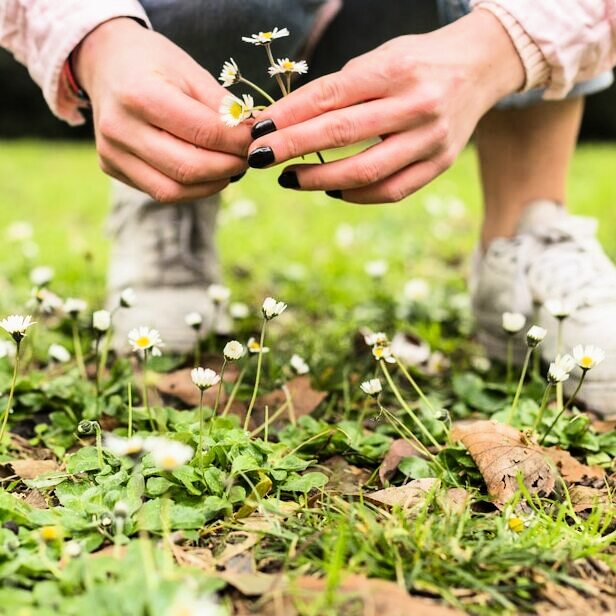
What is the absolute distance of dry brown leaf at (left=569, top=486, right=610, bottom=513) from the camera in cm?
113

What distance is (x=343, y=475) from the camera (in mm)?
1224

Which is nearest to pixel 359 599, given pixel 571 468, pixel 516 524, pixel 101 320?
pixel 516 524

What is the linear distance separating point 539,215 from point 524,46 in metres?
0.52

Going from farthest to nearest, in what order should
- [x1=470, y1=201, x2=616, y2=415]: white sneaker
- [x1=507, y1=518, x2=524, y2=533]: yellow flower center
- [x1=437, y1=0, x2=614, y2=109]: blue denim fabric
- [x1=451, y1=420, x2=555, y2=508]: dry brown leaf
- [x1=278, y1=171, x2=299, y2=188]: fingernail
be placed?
1. [x1=437, y1=0, x2=614, y2=109]: blue denim fabric
2. [x1=470, y1=201, x2=616, y2=415]: white sneaker
3. [x1=278, y1=171, x2=299, y2=188]: fingernail
4. [x1=451, y1=420, x2=555, y2=508]: dry brown leaf
5. [x1=507, y1=518, x2=524, y2=533]: yellow flower center

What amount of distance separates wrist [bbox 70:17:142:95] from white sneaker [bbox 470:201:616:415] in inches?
33.6

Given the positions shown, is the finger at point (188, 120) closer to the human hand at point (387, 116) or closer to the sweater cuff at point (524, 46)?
the human hand at point (387, 116)

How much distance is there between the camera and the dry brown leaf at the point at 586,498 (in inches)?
44.6

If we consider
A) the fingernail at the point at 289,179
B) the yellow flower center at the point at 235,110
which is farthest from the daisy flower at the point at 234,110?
the fingernail at the point at 289,179

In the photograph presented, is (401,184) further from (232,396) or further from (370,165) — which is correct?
(232,396)

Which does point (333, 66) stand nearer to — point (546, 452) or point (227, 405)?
point (227, 405)

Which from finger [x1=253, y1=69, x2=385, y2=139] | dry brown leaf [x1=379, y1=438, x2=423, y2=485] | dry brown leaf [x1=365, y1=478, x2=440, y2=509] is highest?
finger [x1=253, y1=69, x2=385, y2=139]

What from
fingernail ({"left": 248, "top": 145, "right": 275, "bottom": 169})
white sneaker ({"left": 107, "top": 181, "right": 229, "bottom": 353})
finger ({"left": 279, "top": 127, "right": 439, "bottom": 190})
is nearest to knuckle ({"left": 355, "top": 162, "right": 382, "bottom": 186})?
finger ({"left": 279, "top": 127, "right": 439, "bottom": 190})

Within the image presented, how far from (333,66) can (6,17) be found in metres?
0.82

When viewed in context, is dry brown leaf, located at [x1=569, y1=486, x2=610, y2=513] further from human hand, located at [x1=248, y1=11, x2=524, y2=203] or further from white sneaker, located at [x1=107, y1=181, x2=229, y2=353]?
white sneaker, located at [x1=107, y1=181, x2=229, y2=353]
